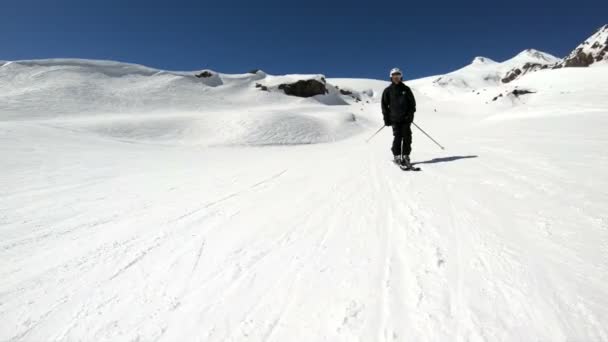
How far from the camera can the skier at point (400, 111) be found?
6219 millimetres

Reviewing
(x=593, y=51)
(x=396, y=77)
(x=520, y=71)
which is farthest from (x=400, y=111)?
(x=520, y=71)

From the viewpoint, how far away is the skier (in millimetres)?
6219

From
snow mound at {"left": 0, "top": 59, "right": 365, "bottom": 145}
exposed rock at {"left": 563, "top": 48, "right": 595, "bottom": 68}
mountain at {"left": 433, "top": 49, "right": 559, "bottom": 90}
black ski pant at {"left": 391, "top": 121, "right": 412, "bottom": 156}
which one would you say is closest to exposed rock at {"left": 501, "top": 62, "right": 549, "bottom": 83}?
mountain at {"left": 433, "top": 49, "right": 559, "bottom": 90}

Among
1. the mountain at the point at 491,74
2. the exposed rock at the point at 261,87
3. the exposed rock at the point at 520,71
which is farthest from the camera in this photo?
A: the exposed rock at the point at 520,71

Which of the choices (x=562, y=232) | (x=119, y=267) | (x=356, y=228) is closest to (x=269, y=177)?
(x=356, y=228)

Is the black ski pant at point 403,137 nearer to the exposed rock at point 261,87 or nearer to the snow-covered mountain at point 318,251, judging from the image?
the snow-covered mountain at point 318,251

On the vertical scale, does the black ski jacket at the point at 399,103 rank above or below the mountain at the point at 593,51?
below

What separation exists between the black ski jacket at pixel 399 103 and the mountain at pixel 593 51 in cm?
7007

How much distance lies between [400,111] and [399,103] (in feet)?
0.57

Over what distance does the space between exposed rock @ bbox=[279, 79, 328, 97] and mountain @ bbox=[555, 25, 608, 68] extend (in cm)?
5008

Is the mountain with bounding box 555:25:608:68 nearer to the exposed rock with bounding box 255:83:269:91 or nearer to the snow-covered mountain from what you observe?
the exposed rock with bounding box 255:83:269:91

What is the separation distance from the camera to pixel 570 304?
1.59 metres

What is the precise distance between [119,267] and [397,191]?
3.42 metres

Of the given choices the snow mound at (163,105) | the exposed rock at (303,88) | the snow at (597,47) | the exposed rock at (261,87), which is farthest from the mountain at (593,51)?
the exposed rock at (261,87)
